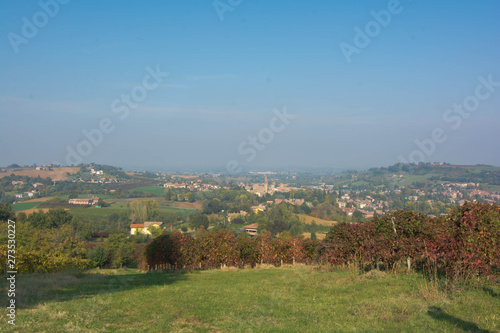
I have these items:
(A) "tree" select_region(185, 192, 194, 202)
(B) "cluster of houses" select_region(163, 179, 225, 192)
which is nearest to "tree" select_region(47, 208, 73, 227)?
(A) "tree" select_region(185, 192, 194, 202)

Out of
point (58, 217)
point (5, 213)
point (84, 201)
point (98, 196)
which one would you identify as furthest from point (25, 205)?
point (58, 217)

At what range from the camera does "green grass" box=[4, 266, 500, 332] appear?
5.13 meters

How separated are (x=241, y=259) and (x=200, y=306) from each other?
33.4 feet

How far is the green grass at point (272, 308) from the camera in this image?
5129 millimetres

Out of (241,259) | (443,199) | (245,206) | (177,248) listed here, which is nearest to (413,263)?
(241,259)

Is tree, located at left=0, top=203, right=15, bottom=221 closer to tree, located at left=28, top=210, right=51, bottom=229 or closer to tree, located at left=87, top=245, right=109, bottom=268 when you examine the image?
tree, located at left=28, top=210, right=51, bottom=229

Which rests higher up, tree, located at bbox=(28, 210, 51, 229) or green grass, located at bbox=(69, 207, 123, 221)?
tree, located at bbox=(28, 210, 51, 229)

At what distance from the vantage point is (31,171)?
94.6 meters

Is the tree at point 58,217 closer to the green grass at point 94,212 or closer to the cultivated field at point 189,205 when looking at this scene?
the green grass at point 94,212

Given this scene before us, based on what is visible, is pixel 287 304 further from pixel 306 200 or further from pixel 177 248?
pixel 306 200

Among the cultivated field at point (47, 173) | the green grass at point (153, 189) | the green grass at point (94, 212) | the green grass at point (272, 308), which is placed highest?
the green grass at point (272, 308)

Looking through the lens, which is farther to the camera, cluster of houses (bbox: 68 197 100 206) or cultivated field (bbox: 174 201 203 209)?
cultivated field (bbox: 174 201 203 209)

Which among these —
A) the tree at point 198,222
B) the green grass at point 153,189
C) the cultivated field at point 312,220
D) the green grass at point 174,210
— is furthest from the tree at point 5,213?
the green grass at point 153,189

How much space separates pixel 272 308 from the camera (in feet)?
20.7
